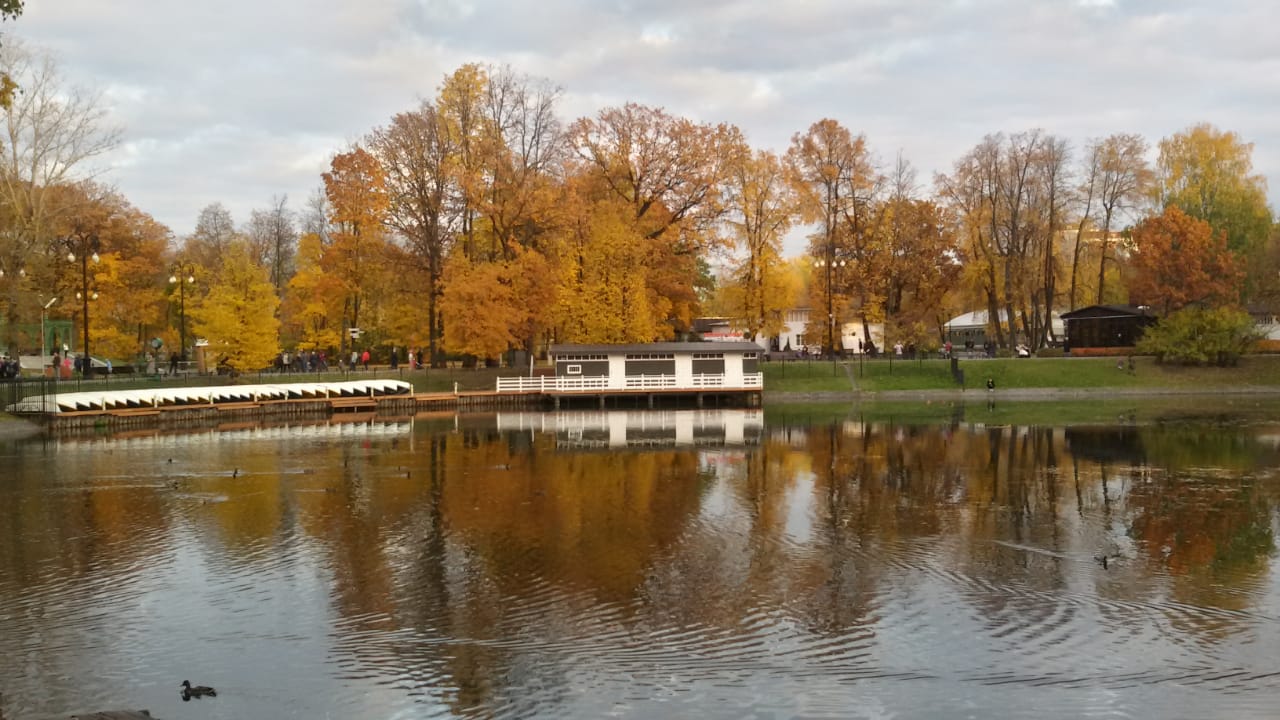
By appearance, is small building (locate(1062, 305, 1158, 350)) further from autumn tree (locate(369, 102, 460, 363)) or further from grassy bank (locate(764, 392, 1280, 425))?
autumn tree (locate(369, 102, 460, 363))

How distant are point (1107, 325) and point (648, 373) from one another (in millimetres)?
33102

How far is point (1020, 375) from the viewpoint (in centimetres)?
6078

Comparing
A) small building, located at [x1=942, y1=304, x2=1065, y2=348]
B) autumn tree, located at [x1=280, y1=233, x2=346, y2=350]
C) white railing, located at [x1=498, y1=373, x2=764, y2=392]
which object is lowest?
white railing, located at [x1=498, y1=373, x2=764, y2=392]

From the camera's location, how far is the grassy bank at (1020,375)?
59.7 metres

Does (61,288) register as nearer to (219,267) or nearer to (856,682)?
(219,267)

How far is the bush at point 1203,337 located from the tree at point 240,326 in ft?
178

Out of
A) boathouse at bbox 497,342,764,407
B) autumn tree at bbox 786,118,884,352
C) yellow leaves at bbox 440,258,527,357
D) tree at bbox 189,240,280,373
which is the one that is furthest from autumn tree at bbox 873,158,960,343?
tree at bbox 189,240,280,373

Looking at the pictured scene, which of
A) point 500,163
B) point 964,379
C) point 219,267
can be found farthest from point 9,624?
point 219,267

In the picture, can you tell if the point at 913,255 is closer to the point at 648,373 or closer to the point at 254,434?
the point at 648,373

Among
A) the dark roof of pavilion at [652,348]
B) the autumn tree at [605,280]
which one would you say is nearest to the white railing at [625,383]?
the dark roof of pavilion at [652,348]

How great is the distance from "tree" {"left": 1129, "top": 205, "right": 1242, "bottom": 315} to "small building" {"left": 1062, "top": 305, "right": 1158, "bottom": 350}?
1400 mm

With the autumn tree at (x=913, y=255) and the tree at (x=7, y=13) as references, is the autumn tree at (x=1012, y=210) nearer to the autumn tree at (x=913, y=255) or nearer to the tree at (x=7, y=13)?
the autumn tree at (x=913, y=255)

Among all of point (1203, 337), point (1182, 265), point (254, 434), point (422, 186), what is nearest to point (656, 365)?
point (422, 186)

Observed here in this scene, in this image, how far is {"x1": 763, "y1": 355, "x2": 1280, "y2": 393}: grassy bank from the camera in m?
59.7
